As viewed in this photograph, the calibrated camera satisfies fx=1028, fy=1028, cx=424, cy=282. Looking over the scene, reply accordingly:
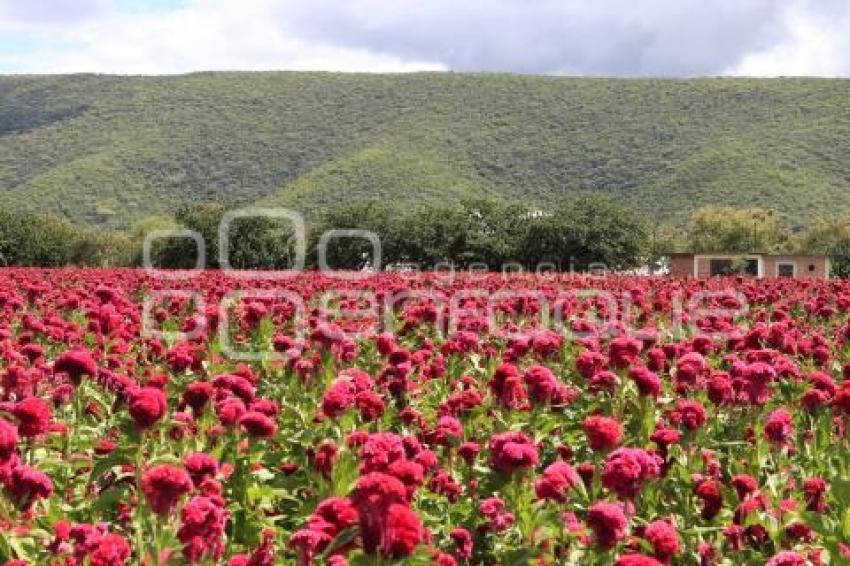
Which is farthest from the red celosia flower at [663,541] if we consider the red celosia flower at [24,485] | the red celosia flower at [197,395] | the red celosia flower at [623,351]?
the red celosia flower at [623,351]

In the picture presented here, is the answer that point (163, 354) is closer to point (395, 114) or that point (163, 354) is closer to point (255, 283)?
point (255, 283)

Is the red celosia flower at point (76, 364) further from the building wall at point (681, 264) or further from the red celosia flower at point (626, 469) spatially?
the building wall at point (681, 264)

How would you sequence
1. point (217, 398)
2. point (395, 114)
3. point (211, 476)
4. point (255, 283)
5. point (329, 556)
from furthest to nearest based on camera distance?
point (395, 114) → point (255, 283) → point (217, 398) → point (211, 476) → point (329, 556)

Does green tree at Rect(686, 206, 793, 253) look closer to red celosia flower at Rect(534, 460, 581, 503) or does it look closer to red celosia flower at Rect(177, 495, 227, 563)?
red celosia flower at Rect(534, 460, 581, 503)

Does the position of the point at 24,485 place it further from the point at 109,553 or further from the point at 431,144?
the point at 431,144

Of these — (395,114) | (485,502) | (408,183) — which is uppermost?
(395,114)

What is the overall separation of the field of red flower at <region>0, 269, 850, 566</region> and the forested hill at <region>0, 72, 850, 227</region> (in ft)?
369

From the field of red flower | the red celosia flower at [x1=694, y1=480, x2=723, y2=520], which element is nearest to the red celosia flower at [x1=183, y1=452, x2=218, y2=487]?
the field of red flower

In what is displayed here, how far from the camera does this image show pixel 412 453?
507cm

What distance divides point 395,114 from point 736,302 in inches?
5312

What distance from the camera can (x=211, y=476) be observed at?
14.8ft

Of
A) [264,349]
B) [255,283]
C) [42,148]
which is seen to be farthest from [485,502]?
[42,148]

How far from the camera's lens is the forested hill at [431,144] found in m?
124

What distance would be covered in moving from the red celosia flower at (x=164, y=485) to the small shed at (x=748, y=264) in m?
57.9
